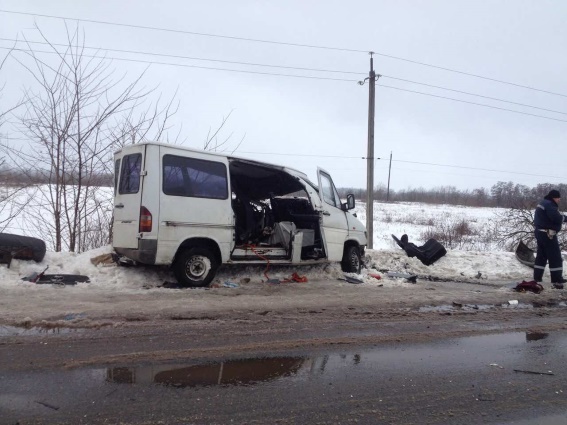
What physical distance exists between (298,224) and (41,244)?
4964 millimetres

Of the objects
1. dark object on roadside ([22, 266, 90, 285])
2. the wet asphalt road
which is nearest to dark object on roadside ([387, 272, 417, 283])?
the wet asphalt road

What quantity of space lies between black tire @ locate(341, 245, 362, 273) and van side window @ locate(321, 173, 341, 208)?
101 centimetres

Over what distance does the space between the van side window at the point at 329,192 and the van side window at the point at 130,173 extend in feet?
13.0

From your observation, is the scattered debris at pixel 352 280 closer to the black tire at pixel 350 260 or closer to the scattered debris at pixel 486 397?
the black tire at pixel 350 260

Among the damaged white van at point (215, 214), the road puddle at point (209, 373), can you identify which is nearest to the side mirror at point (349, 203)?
the damaged white van at point (215, 214)

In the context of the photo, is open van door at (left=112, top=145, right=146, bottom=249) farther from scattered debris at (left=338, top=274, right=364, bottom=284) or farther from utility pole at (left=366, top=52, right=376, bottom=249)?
utility pole at (left=366, top=52, right=376, bottom=249)

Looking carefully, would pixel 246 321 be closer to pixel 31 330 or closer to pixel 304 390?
pixel 304 390

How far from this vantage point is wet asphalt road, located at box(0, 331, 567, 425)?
3252 millimetres

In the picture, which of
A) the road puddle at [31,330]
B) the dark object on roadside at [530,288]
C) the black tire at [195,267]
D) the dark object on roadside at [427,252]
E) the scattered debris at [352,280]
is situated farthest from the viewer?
the dark object on roadside at [427,252]

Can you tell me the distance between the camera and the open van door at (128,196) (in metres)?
7.38

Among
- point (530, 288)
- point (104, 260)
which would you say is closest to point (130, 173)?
point (104, 260)

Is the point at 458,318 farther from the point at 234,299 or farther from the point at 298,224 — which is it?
the point at 298,224

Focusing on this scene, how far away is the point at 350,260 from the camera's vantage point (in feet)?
33.6

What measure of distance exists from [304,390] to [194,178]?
480cm
